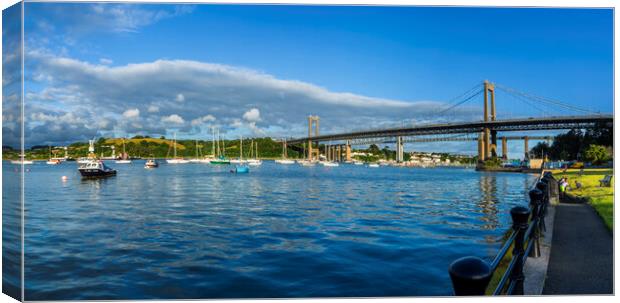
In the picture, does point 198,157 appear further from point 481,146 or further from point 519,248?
point 519,248

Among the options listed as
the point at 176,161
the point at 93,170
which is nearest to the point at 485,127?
the point at 93,170

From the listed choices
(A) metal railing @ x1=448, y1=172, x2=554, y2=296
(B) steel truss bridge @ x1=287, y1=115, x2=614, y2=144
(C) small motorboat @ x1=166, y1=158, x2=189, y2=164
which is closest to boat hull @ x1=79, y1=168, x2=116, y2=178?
(B) steel truss bridge @ x1=287, y1=115, x2=614, y2=144

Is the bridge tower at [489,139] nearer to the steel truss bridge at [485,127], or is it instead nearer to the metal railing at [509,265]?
the steel truss bridge at [485,127]

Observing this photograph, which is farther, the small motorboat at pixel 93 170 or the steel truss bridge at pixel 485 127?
the small motorboat at pixel 93 170


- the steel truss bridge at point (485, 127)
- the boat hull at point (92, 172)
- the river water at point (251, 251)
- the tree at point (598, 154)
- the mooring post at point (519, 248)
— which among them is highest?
the steel truss bridge at point (485, 127)

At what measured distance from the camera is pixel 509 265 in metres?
3.38

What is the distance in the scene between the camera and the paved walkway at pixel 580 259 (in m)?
4.30

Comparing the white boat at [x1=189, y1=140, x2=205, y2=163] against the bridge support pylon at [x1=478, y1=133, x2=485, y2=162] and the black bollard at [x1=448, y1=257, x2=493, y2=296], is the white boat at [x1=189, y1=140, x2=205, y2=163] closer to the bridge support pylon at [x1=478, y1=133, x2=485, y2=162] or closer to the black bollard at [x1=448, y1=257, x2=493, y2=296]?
the bridge support pylon at [x1=478, y1=133, x2=485, y2=162]

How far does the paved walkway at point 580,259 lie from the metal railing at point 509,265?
31cm

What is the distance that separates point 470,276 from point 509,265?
59.7 inches

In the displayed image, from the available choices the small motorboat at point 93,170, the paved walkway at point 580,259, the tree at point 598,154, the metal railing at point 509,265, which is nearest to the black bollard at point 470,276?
the metal railing at point 509,265

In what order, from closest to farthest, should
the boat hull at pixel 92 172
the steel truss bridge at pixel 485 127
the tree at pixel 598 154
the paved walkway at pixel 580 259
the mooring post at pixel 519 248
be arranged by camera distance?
1. the mooring post at pixel 519 248
2. the paved walkway at pixel 580 259
3. the tree at pixel 598 154
4. the steel truss bridge at pixel 485 127
5. the boat hull at pixel 92 172

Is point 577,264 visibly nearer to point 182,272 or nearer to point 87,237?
point 182,272

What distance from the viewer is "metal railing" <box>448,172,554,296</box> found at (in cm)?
210
